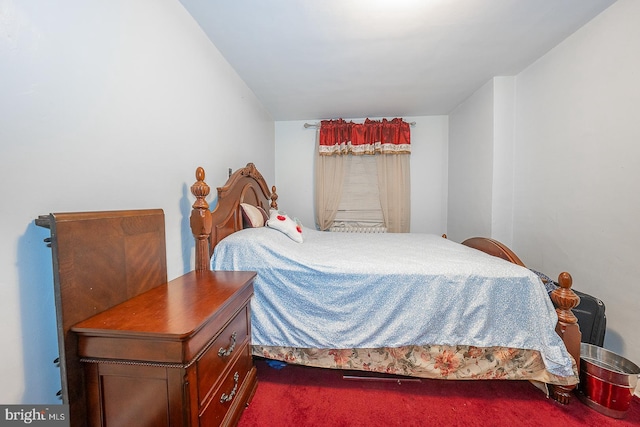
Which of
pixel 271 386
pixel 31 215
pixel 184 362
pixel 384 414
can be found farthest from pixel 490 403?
pixel 31 215

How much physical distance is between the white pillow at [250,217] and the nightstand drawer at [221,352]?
83 centimetres

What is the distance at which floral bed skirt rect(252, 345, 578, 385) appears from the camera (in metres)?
1.38

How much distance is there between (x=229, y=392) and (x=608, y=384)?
6.33 feet

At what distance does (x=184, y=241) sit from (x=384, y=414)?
4.88 ft

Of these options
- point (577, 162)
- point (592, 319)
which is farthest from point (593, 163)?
point (592, 319)

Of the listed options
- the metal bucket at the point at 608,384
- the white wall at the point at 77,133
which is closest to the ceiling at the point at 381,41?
the white wall at the point at 77,133

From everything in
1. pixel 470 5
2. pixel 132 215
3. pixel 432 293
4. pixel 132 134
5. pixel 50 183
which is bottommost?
pixel 432 293

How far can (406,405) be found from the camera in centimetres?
136

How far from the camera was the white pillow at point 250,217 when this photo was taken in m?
1.96

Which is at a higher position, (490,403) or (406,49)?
(406,49)

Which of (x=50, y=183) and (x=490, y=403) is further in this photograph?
(x=490, y=403)

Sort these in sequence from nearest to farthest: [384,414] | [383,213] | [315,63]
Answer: [384,414]
[315,63]
[383,213]

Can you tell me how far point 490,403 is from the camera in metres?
1.38

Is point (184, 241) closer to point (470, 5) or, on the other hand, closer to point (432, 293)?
point (432, 293)
